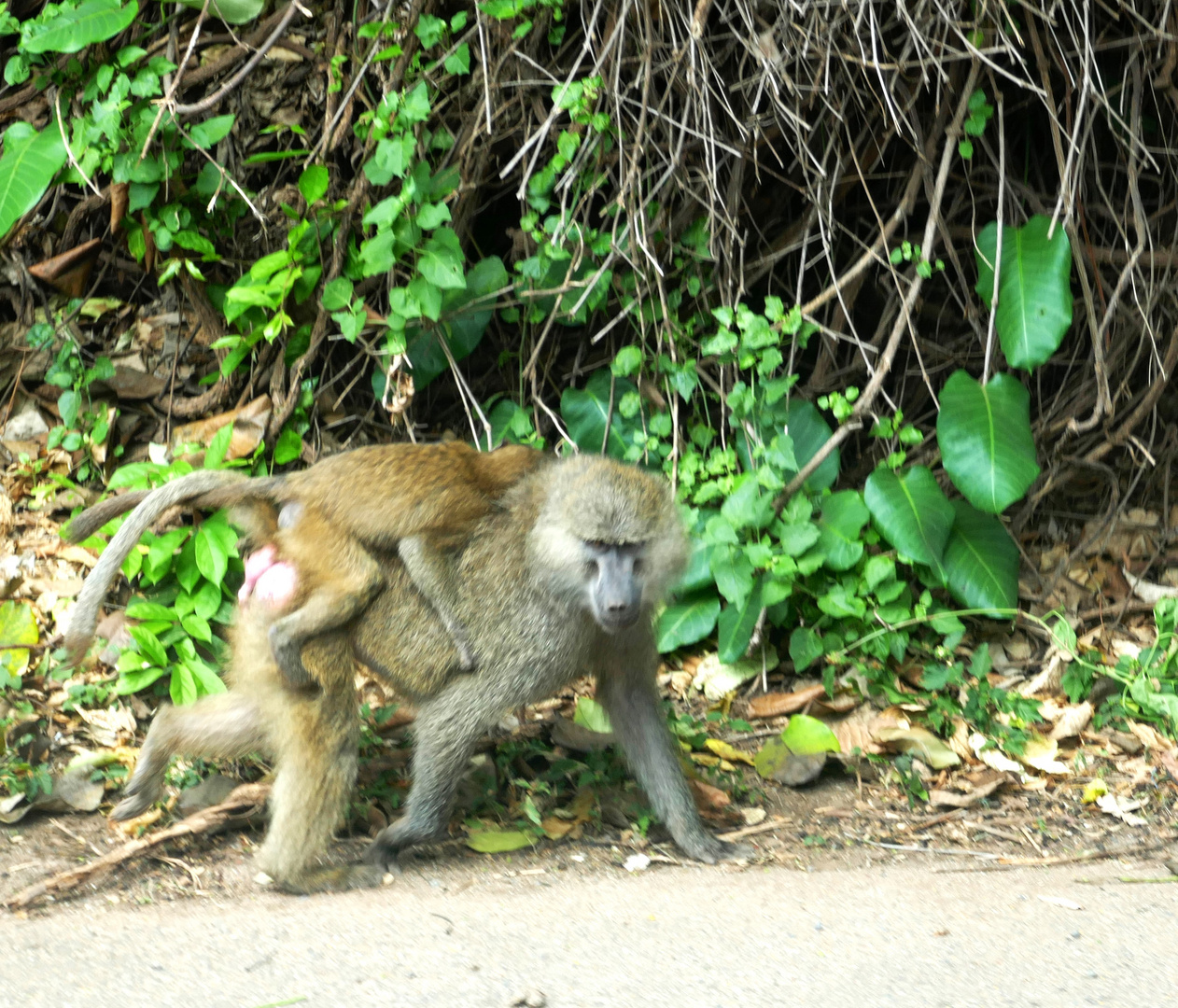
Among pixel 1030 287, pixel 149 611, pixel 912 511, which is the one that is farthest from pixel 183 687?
pixel 1030 287

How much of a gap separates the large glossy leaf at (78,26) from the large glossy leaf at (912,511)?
10.1 ft

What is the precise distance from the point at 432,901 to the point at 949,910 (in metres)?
1.29

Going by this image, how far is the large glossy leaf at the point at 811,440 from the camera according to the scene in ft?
15.8

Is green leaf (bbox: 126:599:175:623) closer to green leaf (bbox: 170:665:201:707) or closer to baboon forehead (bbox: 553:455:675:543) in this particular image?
green leaf (bbox: 170:665:201:707)

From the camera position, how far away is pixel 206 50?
4934 millimetres

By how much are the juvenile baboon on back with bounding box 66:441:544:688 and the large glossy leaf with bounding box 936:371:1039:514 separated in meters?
1.73

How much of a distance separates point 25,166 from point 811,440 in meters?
2.97

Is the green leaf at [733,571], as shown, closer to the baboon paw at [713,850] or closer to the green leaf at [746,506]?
the green leaf at [746,506]

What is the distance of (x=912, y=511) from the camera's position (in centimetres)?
453

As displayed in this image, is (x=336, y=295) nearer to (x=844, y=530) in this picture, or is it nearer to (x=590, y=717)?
(x=590, y=717)

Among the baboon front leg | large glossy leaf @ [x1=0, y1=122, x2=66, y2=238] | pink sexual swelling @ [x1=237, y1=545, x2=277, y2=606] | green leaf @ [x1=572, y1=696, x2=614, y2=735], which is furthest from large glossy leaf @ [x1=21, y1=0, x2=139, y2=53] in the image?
green leaf @ [x1=572, y1=696, x2=614, y2=735]

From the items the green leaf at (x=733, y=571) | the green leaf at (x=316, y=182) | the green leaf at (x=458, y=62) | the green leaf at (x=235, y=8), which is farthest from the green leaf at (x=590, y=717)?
the green leaf at (x=235, y=8)

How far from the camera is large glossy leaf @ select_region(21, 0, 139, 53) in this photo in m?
4.33

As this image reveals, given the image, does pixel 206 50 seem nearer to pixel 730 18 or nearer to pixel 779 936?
pixel 730 18
